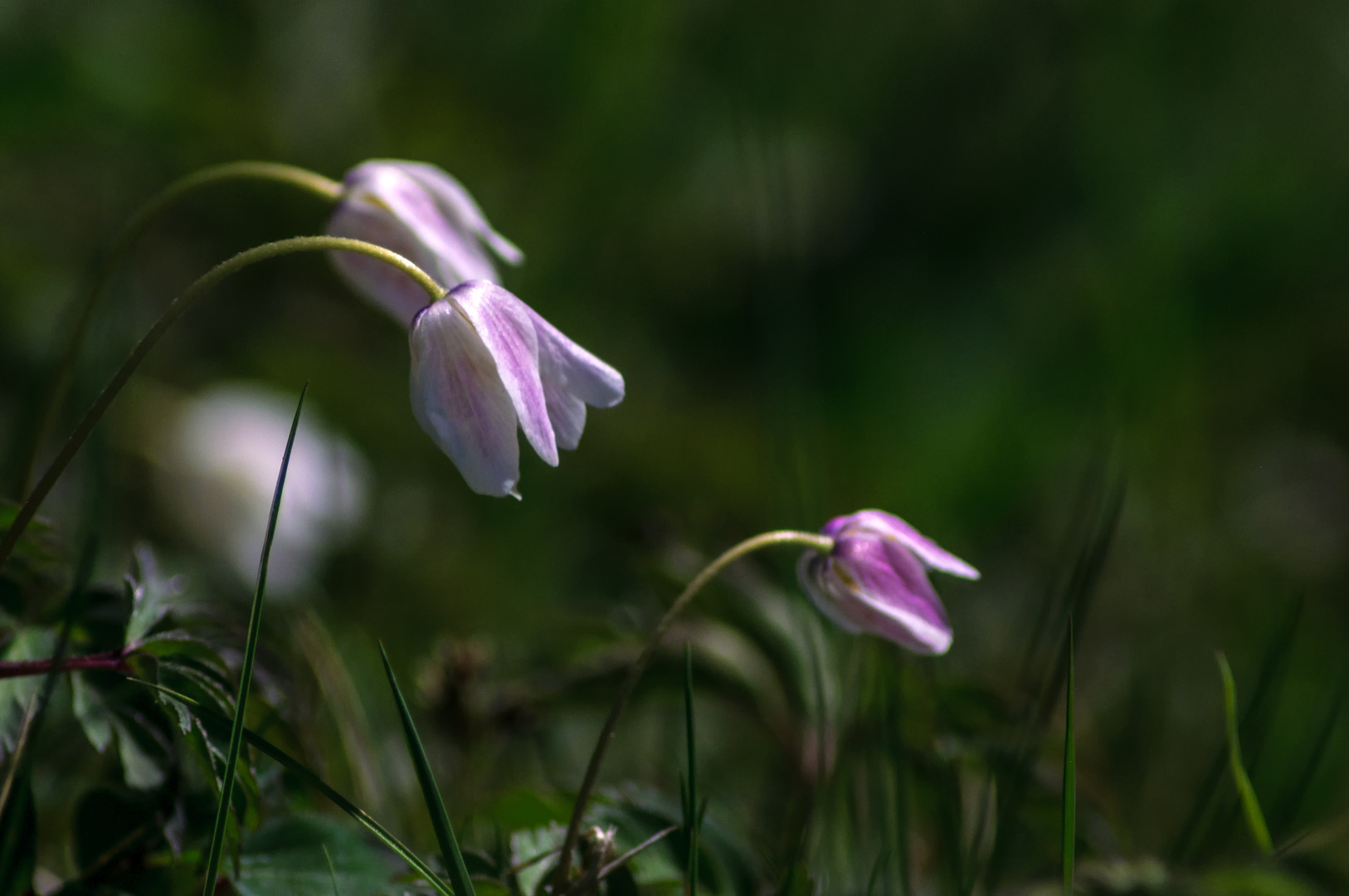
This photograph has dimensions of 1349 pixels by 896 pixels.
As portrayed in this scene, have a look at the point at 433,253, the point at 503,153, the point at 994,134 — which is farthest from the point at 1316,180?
the point at 433,253

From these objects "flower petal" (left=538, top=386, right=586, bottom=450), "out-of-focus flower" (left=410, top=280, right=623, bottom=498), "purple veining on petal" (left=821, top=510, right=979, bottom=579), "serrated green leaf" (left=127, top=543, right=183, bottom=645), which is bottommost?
"serrated green leaf" (left=127, top=543, right=183, bottom=645)

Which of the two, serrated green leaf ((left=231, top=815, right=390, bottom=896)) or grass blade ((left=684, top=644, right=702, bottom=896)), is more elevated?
grass blade ((left=684, top=644, right=702, bottom=896))

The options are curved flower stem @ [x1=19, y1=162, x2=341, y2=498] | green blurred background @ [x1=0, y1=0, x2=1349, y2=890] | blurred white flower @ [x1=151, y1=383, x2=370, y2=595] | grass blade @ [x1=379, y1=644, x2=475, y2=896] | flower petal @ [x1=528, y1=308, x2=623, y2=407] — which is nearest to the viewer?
grass blade @ [x1=379, y1=644, x2=475, y2=896]

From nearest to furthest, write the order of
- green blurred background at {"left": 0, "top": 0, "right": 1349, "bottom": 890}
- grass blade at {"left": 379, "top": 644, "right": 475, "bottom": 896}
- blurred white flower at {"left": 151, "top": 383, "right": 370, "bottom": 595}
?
grass blade at {"left": 379, "top": 644, "right": 475, "bottom": 896} < blurred white flower at {"left": 151, "top": 383, "right": 370, "bottom": 595} < green blurred background at {"left": 0, "top": 0, "right": 1349, "bottom": 890}

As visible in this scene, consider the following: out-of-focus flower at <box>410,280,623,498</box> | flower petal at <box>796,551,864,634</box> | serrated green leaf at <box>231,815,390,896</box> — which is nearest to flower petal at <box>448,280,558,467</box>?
out-of-focus flower at <box>410,280,623,498</box>

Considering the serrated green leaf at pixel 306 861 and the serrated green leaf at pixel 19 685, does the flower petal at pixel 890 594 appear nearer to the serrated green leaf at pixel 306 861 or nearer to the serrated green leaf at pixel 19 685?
the serrated green leaf at pixel 306 861

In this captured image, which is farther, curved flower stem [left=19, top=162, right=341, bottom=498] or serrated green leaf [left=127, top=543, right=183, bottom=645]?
curved flower stem [left=19, top=162, right=341, bottom=498]

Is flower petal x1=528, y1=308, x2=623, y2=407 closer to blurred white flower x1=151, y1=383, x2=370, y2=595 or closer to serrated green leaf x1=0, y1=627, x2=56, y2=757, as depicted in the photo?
serrated green leaf x1=0, y1=627, x2=56, y2=757

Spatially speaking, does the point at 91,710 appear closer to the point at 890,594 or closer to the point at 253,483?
the point at 890,594
